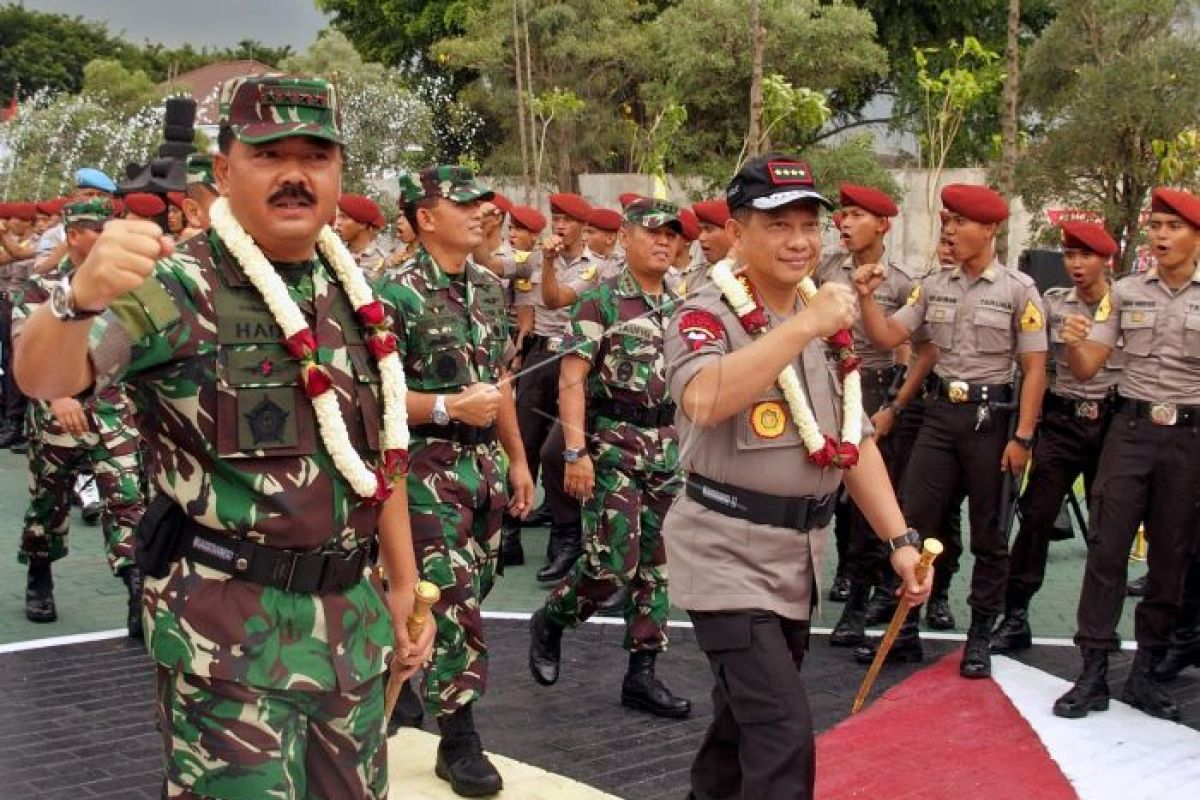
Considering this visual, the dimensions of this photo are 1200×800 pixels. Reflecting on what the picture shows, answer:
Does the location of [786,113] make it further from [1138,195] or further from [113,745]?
[113,745]

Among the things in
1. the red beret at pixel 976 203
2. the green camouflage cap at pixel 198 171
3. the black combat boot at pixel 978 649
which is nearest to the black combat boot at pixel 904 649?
the black combat boot at pixel 978 649

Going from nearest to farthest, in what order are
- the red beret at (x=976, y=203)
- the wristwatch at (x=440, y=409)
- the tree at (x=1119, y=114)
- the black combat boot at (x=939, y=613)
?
the wristwatch at (x=440, y=409) → the red beret at (x=976, y=203) → the black combat boot at (x=939, y=613) → the tree at (x=1119, y=114)

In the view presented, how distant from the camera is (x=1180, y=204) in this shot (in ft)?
22.4

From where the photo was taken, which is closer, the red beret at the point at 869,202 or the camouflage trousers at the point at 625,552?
the camouflage trousers at the point at 625,552

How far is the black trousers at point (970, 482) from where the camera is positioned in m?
7.65

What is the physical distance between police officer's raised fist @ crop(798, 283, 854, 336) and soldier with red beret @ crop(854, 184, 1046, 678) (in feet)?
11.1

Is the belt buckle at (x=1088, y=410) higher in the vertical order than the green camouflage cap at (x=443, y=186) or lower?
lower

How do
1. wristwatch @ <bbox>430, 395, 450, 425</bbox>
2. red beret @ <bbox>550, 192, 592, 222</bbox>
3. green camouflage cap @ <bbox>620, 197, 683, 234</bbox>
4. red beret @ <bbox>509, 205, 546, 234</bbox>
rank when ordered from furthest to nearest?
red beret @ <bbox>509, 205, 546, 234</bbox>, red beret @ <bbox>550, 192, 592, 222</bbox>, green camouflage cap @ <bbox>620, 197, 683, 234</bbox>, wristwatch @ <bbox>430, 395, 450, 425</bbox>

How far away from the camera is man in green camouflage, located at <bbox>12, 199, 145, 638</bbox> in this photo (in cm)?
756

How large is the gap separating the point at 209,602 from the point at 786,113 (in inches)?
842

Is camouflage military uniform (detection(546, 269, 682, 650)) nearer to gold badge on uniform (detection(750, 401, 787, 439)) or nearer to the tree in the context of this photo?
gold badge on uniform (detection(750, 401, 787, 439))

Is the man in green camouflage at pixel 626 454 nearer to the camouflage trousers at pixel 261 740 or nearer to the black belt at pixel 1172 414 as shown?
the black belt at pixel 1172 414

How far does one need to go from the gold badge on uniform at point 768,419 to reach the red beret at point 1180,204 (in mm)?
3092

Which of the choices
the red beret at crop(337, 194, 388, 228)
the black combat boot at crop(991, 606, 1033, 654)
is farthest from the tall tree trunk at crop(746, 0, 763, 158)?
the black combat boot at crop(991, 606, 1033, 654)
